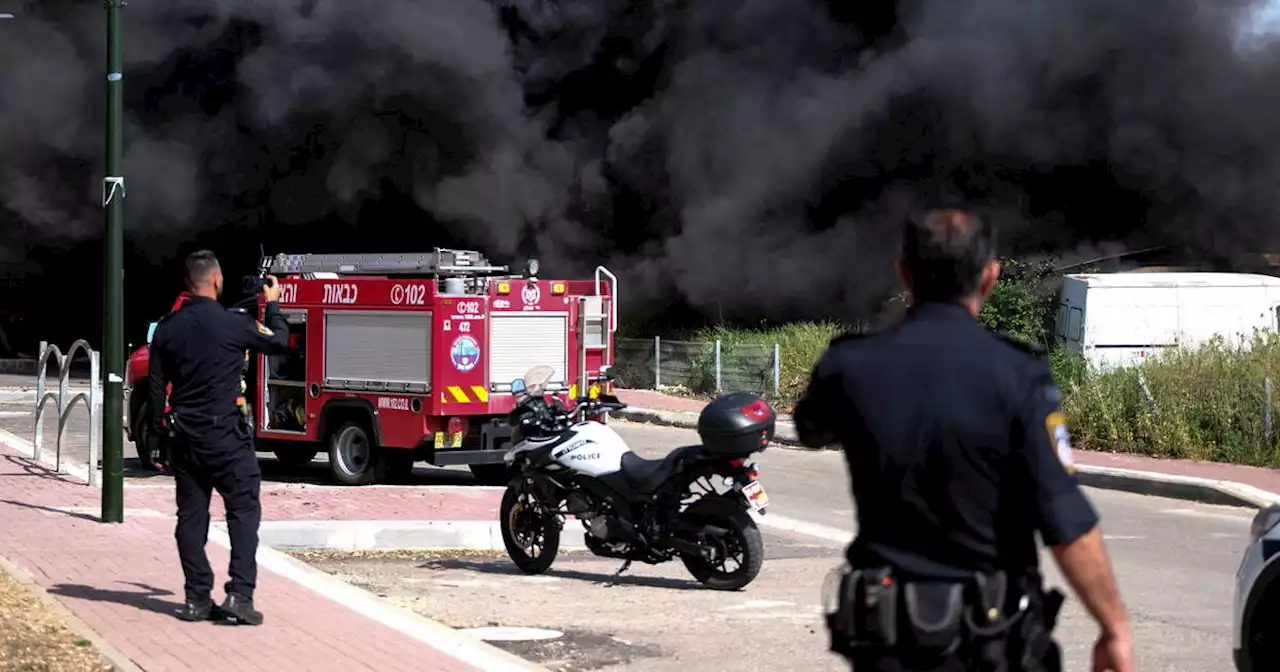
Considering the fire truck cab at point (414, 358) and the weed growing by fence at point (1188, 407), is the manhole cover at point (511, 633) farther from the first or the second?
the weed growing by fence at point (1188, 407)

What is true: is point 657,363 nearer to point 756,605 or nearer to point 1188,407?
point 1188,407

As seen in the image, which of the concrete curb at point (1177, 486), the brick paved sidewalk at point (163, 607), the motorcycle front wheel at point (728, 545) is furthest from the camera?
the concrete curb at point (1177, 486)

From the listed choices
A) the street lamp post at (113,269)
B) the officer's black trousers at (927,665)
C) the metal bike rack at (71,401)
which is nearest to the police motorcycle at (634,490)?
the street lamp post at (113,269)

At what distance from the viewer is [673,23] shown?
94.1 feet

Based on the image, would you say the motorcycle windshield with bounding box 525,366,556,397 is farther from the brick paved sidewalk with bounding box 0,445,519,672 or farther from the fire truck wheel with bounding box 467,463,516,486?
the fire truck wheel with bounding box 467,463,516,486

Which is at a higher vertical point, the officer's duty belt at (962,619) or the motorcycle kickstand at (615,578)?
the officer's duty belt at (962,619)

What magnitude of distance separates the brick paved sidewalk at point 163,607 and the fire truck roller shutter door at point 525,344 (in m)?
3.64

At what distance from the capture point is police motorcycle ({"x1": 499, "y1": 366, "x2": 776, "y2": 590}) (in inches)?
321

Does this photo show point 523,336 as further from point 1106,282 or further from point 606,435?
point 1106,282

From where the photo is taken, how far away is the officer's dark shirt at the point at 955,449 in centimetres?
287

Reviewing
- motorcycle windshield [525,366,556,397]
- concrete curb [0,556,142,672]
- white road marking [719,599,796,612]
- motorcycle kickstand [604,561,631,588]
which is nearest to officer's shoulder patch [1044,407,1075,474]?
concrete curb [0,556,142,672]

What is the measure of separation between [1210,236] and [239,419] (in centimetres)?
2249

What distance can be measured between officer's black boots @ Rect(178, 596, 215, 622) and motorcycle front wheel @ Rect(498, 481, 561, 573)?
2460 millimetres

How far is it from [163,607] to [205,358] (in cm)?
128
